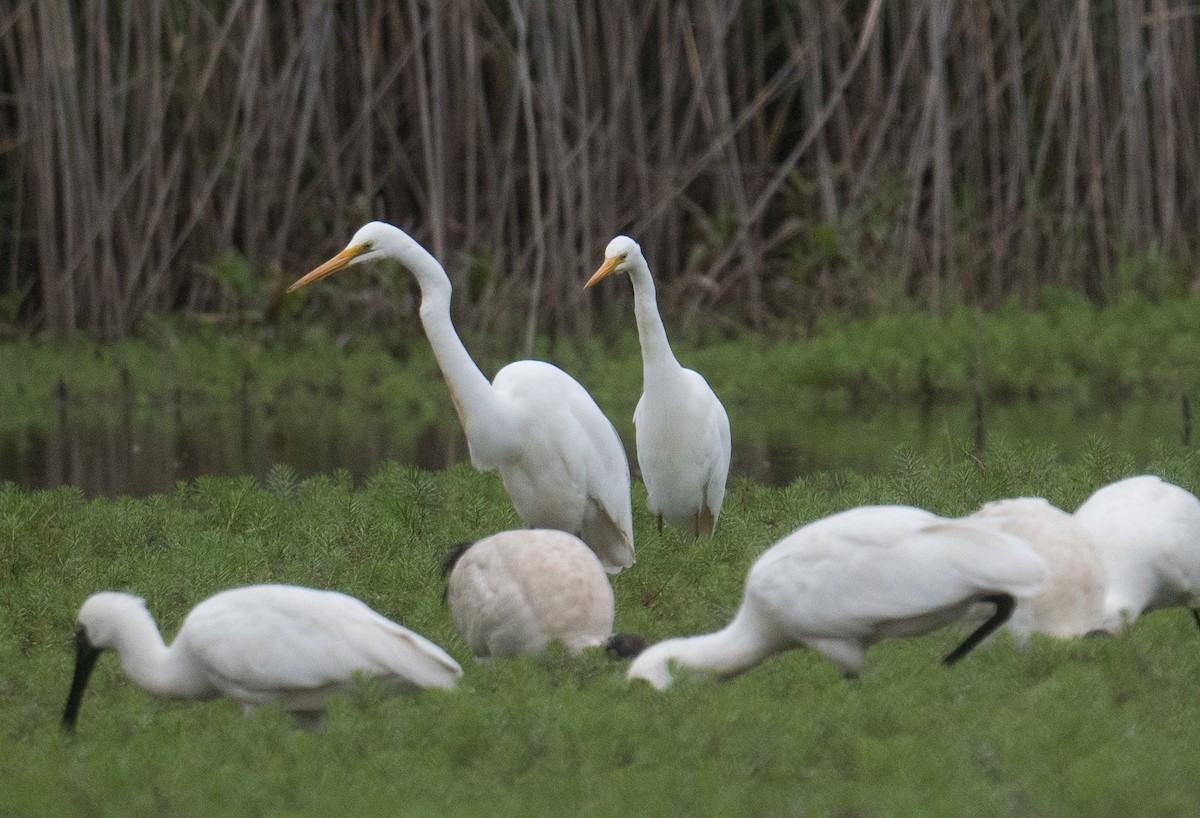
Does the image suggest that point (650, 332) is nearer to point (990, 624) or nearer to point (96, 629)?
point (990, 624)

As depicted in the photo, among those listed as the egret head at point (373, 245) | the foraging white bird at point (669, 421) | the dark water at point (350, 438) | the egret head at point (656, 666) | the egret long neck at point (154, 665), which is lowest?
the dark water at point (350, 438)

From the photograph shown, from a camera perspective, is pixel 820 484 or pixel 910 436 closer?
pixel 820 484

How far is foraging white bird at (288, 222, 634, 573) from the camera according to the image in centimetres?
648

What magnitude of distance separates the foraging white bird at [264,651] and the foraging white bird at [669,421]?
256cm

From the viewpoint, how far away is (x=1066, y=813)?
3357 mm

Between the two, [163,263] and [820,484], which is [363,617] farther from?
[163,263]

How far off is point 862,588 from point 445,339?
7.83ft

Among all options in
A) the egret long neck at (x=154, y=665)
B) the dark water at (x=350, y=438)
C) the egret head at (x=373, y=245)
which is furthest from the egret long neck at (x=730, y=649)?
the dark water at (x=350, y=438)

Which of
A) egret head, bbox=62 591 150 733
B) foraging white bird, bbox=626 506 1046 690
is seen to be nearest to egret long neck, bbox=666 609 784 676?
foraging white bird, bbox=626 506 1046 690

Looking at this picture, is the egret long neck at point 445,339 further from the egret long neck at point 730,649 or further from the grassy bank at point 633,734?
the egret long neck at point 730,649

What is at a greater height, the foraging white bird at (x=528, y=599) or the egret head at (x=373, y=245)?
the egret head at (x=373, y=245)

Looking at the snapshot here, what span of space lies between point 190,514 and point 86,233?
19.0 ft

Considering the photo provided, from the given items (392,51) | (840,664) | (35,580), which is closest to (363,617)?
(840,664)

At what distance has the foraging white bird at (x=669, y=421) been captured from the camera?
682cm
